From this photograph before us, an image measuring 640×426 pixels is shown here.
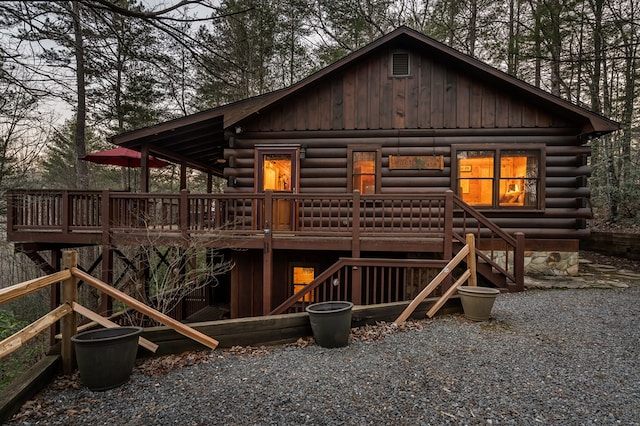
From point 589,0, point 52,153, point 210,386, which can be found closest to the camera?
point 210,386

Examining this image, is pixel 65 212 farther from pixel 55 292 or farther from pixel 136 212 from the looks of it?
pixel 55 292

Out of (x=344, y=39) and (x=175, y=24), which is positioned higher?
(x=344, y=39)

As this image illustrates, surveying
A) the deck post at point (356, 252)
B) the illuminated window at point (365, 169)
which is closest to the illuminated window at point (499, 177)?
the illuminated window at point (365, 169)

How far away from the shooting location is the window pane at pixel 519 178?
862 cm

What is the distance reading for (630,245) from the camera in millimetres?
11016

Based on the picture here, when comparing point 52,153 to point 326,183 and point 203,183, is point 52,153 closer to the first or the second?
point 203,183

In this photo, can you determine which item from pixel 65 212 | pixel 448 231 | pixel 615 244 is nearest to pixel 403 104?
pixel 448 231

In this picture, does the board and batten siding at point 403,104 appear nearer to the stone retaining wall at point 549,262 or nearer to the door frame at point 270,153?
the door frame at point 270,153

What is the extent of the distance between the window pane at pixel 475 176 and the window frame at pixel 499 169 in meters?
0.11

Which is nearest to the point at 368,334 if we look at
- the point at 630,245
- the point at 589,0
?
the point at 630,245

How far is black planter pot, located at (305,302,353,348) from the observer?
183 inches

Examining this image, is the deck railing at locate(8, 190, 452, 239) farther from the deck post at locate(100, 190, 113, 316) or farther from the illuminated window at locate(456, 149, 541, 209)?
the illuminated window at locate(456, 149, 541, 209)

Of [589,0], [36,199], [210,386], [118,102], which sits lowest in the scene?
[210,386]

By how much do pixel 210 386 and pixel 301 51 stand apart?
1857cm
